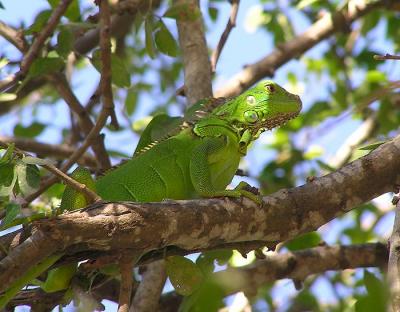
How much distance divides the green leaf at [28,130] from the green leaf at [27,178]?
369 centimetres

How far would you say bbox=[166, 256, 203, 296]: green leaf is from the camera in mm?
4086

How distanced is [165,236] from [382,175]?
1563 mm

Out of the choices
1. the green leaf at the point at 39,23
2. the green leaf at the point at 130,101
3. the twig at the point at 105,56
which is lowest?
the twig at the point at 105,56

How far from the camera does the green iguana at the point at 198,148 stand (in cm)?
464

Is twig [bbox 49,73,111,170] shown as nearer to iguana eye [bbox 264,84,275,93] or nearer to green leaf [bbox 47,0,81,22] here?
green leaf [bbox 47,0,81,22]

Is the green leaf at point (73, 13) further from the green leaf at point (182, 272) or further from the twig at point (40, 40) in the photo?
the green leaf at point (182, 272)

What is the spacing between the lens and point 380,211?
7555 millimetres

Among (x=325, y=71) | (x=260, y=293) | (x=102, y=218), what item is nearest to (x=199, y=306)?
(x=102, y=218)

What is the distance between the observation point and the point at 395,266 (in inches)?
107

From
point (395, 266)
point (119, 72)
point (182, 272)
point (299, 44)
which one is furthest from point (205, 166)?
point (299, 44)

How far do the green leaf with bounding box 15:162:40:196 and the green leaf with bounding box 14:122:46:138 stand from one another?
369 cm

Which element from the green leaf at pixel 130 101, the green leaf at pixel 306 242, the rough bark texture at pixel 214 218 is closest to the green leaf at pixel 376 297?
the rough bark texture at pixel 214 218

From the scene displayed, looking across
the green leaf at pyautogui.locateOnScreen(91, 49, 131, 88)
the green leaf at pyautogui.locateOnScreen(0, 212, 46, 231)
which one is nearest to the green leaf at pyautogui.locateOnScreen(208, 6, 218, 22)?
the green leaf at pyautogui.locateOnScreen(91, 49, 131, 88)

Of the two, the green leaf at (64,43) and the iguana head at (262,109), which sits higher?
the green leaf at (64,43)
